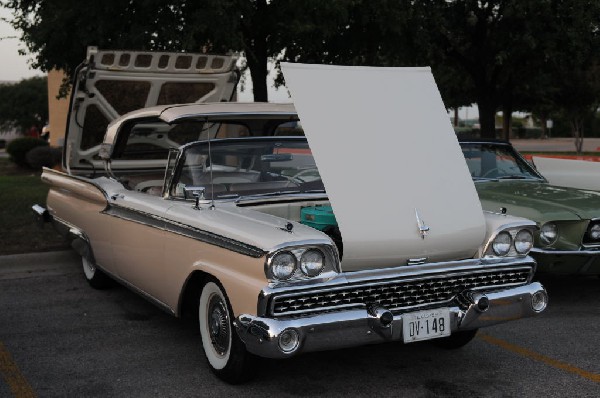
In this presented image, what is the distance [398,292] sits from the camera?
3867 millimetres

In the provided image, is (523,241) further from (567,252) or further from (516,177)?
(516,177)

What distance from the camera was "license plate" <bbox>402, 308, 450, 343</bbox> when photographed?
3.76 meters

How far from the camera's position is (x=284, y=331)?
3498mm

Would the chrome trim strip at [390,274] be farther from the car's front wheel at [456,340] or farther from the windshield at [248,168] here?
the windshield at [248,168]

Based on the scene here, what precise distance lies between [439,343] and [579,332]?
1.13 meters

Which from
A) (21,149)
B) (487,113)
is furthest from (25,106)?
(487,113)

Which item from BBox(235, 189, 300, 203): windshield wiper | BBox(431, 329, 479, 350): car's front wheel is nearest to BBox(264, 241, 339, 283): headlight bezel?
BBox(235, 189, 300, 203): windshield wiper

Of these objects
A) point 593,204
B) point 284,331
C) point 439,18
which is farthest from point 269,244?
point 439,18

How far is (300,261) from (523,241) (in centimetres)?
154

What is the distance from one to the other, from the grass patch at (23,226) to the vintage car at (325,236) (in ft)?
9.33

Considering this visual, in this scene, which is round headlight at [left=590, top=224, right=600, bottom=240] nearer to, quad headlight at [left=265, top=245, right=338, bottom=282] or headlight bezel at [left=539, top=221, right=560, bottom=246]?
headlight bezel at [left=539, top=221, right=560, bottom=246]

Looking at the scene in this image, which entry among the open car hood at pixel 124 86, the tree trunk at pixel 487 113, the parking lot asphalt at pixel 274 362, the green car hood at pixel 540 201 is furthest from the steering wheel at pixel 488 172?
the tree trunk at pixel 487 113

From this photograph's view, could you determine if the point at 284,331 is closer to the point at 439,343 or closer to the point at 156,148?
the point at 439,343

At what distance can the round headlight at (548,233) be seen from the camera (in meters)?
5.75
